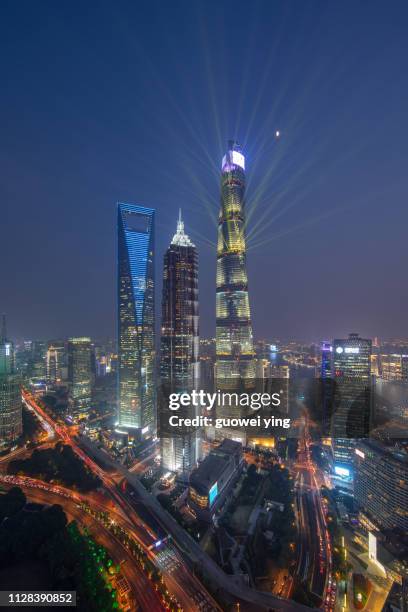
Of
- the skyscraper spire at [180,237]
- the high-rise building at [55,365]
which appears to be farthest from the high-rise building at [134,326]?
the high-rise building at [55,365]

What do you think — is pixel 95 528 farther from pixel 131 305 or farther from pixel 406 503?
pixel 131 305

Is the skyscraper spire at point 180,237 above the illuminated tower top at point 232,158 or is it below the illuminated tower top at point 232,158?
below

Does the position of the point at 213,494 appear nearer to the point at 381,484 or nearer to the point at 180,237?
the point at 381,484

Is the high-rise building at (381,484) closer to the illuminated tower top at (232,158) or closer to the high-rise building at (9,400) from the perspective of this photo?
the high-rise building at (9,400)

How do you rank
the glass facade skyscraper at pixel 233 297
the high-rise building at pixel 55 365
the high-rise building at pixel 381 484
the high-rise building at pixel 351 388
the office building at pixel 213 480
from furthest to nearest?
1. the high-rise building at pixel 55 365
2. the glass facade skyscraper at pixel 233 297
3. the high-rise building at pixel 351 388
4. the office building at pixel 213 480
5. the high-rise building at pixel 381 484

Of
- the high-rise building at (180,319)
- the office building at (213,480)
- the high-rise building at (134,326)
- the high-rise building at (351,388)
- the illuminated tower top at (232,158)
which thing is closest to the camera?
the office building at (213,480)

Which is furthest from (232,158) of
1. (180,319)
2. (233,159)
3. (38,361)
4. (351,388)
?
(38,361)

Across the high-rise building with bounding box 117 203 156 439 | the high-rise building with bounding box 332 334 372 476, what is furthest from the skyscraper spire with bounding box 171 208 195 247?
the high-rise building with bounding box 332 334 372 476
